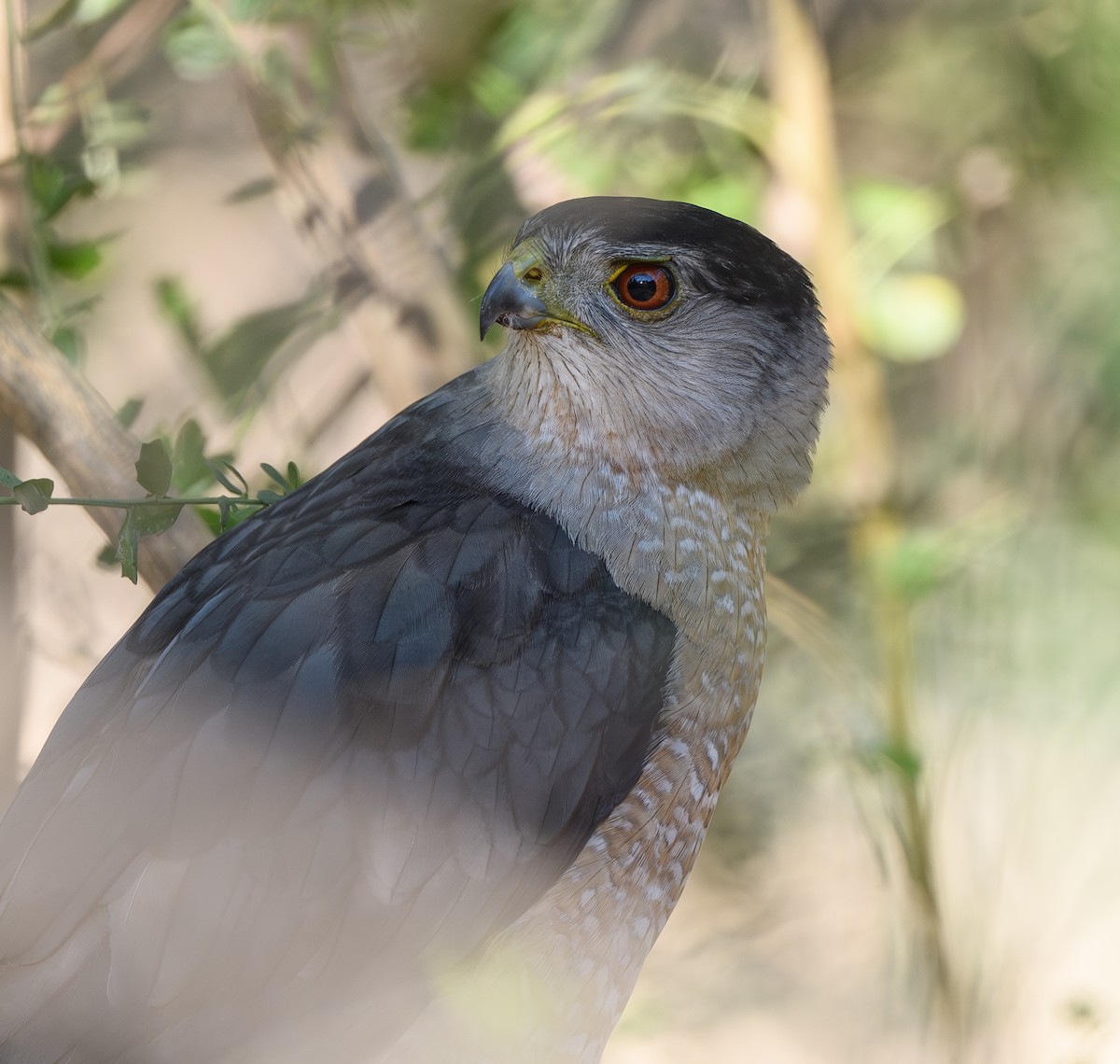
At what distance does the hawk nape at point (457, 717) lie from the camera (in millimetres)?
2029

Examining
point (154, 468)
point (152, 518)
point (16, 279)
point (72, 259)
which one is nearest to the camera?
point (154, 468)

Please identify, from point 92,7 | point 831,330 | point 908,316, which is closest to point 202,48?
point 92,7

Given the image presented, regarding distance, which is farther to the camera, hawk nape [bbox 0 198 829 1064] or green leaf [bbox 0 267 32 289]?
green leaf [bbox 0 267 32 289]

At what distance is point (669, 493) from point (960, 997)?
8.51 ft

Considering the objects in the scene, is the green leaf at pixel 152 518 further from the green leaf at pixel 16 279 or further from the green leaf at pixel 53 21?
the green leaf at pixel 53 21

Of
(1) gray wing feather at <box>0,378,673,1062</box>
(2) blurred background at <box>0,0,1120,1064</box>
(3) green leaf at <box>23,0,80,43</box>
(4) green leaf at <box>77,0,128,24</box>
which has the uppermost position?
(2) blurred background at <box>0,0,1120,1064</box>

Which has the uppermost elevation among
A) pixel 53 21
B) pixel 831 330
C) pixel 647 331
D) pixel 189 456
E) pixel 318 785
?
pixel 831 330

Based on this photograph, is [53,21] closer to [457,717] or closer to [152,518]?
[152,518]

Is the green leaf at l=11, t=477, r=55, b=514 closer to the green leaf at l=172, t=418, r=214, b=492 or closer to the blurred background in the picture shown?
the green leaf at l=172, t=418, r=214, b=492

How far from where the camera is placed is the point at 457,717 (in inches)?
82.9

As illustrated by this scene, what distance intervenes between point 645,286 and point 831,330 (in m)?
1.53

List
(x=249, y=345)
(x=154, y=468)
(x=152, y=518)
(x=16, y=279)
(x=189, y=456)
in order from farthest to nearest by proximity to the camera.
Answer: (x=249, y=345) < (x=16, y=279) < (x=189, y=456) < (x=152, y=518) < (x=154, y=468)

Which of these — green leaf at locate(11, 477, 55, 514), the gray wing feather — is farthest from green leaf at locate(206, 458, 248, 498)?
green leaf at locate(11, 477, 55, 514)

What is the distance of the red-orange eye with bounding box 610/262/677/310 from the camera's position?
7.75 feet
